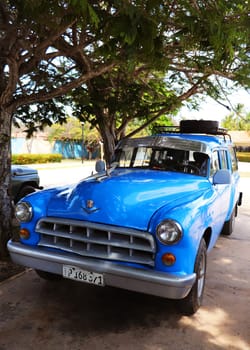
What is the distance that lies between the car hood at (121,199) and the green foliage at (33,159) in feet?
85.5

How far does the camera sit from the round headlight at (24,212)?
3768mm

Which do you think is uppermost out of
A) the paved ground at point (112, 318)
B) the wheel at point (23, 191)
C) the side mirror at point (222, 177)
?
the side mirror at point (222, 177)

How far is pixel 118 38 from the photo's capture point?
3328 millimetres

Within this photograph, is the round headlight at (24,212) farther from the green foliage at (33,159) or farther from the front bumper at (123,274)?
the green foliage at (33,159)

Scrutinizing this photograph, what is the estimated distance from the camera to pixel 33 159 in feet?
100.0

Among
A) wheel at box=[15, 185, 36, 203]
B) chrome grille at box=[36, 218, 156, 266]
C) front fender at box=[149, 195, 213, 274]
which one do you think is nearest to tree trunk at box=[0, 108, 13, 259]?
chrome grille at box=[36, 218, 156, 266]

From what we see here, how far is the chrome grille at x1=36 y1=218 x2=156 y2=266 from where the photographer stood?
A: 3.28m

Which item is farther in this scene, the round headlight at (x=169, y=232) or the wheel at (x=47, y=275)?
the wheel at (x=47, y=275)

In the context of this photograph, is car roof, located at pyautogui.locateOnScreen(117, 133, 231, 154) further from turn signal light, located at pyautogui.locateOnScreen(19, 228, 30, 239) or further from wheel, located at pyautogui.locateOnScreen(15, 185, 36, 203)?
wheel, located at pyautogui.locateOnScreen(15, 185, 36, 203)

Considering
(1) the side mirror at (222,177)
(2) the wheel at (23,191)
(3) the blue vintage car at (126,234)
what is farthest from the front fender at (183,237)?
(2) the wheel at (23,191)

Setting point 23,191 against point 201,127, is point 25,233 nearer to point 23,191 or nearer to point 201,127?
point 201,127

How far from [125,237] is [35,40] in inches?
146

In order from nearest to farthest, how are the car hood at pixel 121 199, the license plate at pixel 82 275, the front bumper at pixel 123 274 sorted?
the front bumper at pixel 123 274, the license plate at pixel 82 275, the car hood at pixel 121 199

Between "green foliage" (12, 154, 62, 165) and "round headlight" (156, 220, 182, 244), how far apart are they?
27.0m
